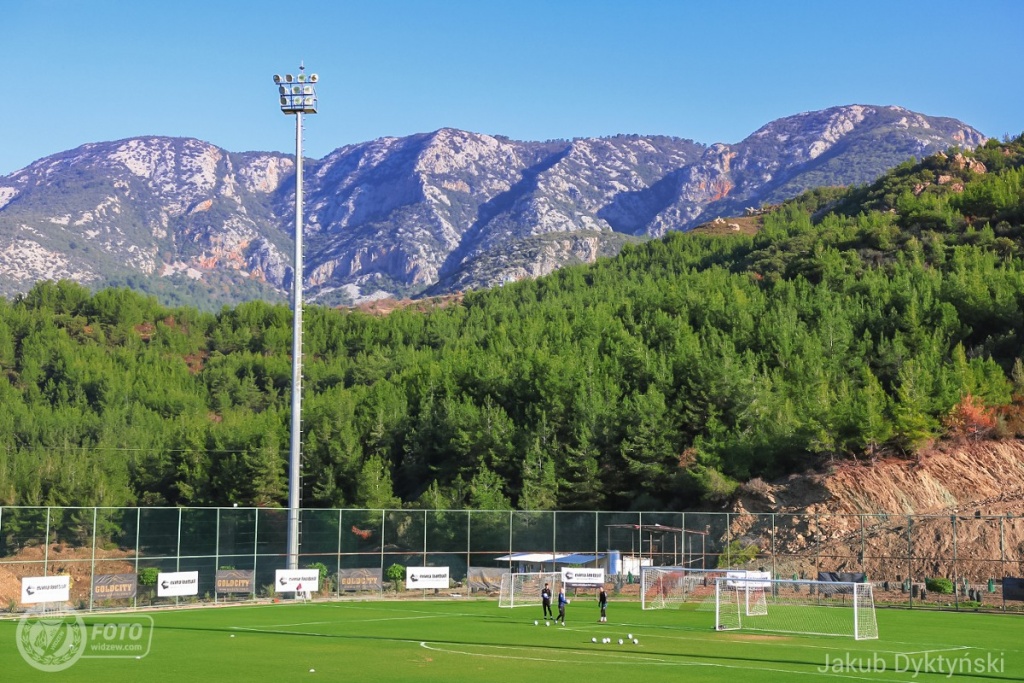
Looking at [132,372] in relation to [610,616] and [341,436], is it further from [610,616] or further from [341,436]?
[610,616]

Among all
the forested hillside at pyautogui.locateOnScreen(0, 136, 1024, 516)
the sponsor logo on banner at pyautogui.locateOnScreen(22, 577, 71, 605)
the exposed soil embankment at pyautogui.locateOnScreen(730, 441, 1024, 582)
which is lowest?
the sponsor logo on banner at pyautogui.locateOnScreen(22, 577, 71, 605)

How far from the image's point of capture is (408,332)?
119m

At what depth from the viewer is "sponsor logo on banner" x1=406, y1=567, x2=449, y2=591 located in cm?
5041

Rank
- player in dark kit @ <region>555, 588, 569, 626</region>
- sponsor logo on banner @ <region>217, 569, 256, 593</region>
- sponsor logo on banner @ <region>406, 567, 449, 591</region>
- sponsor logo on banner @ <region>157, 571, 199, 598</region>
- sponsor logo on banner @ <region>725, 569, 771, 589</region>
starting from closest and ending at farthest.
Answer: player in dark kit @ <region>555, 588, 569, 626</region> → sponsor logo on banner @ <region>725, 569, 771, 589</region> → sponsor logo on banner @ <region>157, 571, 199, 598</region> → sponsor logo on banner @ <region>217, 569, 256, 593</region> → sponsor logo on banner @ <region>406, 567, 449, 591</region>

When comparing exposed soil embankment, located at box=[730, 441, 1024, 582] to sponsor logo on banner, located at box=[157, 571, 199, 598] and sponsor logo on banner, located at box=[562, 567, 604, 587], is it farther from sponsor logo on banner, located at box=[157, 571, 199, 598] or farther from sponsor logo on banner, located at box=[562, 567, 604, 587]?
sponsor logo on banner, located at box=[157, 571, 199, 598]

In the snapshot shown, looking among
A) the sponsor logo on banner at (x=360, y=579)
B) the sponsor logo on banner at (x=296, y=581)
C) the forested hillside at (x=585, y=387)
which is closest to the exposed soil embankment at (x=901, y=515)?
the forested hillside at (x=585, y=387)

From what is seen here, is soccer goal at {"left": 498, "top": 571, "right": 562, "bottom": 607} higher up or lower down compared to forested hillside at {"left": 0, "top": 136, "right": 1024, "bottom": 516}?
lower down

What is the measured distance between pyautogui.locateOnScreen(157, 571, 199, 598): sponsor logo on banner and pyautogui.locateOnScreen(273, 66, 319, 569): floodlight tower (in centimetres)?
555

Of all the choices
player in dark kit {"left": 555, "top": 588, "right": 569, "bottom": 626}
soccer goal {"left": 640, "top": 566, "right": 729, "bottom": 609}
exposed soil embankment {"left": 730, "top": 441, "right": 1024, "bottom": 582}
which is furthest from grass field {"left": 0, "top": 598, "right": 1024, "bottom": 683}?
exposed soil embankment {"left": 730, "top": 441, "right": 1024, "bottom": 582}

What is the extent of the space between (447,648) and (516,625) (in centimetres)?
846

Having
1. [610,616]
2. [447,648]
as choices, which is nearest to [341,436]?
[610,616]

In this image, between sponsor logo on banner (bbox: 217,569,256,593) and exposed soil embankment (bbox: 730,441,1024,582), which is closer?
sponsor logo on banner (bbox: 217,569,256,593)

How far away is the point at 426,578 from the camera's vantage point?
5078cm

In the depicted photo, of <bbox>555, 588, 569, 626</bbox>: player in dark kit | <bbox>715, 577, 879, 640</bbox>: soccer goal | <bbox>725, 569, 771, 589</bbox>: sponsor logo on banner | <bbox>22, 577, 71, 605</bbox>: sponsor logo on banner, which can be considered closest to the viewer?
<bbox>715, 577, 879, 640</bbox>: soccer goal
